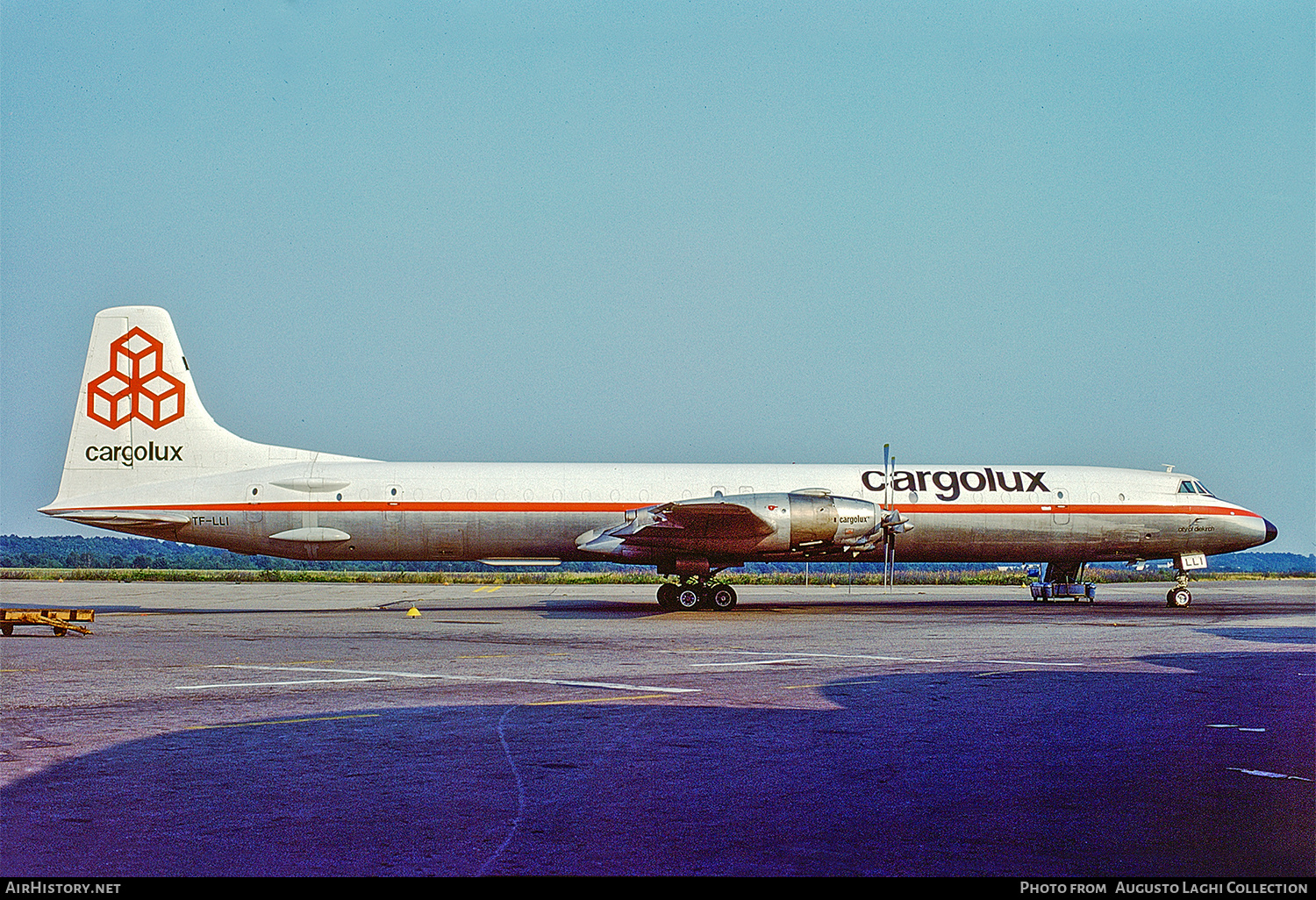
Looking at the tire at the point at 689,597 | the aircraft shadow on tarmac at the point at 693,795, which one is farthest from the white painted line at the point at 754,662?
the tire at the point at 689,597

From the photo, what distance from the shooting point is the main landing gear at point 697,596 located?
30250 mm

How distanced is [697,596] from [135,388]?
1757 cm

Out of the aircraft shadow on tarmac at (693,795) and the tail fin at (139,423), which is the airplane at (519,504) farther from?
the aircraft shadow on tarmac at (693,795)

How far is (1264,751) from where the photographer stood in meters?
9.30

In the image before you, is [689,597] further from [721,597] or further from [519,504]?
[519,504]

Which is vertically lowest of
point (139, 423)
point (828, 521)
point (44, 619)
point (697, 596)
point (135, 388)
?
point (697, 596)

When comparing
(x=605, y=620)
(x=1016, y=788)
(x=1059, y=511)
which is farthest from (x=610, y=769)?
(x=1059, y=511)

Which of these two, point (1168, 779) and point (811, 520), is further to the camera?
point (811, 520)

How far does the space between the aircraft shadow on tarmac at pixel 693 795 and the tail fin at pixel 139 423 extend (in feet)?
71.7

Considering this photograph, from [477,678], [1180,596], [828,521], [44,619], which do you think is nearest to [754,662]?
[477,678]

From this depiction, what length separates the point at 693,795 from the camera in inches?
305

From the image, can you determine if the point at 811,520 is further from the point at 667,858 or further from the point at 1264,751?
the point at 667,858

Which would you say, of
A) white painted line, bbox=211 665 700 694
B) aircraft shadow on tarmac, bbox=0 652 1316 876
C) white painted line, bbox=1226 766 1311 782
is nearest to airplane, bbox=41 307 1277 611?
white painted line, bbox=211 665 700 694
